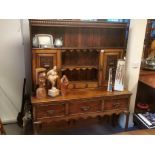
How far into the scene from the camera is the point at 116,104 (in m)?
2.24

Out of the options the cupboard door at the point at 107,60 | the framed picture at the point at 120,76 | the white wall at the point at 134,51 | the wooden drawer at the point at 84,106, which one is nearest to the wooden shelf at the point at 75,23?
the white wall at the point at 134,51

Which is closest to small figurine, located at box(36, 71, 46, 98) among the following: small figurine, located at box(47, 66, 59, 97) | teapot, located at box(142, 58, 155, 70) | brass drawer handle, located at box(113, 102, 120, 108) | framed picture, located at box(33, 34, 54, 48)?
small figurine, located at box(47, 66, 59, 97)

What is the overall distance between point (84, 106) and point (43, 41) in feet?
2.94

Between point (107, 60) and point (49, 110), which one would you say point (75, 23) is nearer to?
point (107, 60)

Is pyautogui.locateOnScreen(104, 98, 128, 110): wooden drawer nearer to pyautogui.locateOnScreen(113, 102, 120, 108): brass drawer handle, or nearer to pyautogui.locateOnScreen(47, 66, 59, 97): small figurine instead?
pyautogui.locateOnScreen(113, 102, 120, 108): brass drawer handle

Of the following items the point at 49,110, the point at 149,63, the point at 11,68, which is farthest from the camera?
the point at 149,63

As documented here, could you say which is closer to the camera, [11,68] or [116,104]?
[116,104]

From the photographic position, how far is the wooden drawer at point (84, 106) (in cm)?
206

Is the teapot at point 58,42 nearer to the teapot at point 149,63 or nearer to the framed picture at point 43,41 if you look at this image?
the framed picture at point 43,41

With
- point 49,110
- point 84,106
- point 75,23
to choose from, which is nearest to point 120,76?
point 84,106

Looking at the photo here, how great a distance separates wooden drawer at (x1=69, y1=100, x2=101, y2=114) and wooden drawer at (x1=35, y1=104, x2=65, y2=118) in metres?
0.11

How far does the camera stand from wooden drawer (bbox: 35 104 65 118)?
6.34 feet

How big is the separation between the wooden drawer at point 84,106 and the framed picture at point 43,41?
2.40ft

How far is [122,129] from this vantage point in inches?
102
